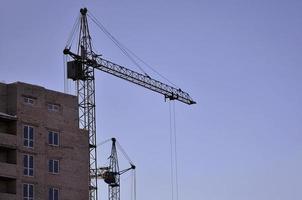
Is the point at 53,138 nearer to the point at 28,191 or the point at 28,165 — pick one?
the point at 28,165

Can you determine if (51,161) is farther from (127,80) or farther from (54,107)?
(127,80)

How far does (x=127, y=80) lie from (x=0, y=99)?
6174cm

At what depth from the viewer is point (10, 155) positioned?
386ft


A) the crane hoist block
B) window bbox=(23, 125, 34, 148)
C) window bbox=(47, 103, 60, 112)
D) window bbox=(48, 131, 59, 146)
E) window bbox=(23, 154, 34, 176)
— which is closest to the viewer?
window bbox=(23, 154, 34, 176)

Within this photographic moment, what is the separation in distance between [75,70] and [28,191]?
52.7 metres

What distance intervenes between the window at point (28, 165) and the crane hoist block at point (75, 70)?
48.1m

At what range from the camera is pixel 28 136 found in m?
119

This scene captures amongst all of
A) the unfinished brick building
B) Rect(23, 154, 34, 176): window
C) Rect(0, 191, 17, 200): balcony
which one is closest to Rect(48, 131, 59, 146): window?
the unfinished brick building

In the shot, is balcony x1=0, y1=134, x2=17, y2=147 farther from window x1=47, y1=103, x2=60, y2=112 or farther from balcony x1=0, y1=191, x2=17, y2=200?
window x1=47, y1=103, x2=60, y2=112

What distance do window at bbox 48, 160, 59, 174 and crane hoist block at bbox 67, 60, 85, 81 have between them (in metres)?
44.9

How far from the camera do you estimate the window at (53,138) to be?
121938mm

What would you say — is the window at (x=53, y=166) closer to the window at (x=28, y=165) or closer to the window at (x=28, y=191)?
the window at (x=28, y=165)

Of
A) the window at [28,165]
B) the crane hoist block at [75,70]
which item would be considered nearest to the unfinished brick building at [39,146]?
the window at [28,165]

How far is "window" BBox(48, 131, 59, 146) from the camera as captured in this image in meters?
122
